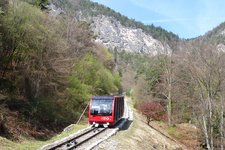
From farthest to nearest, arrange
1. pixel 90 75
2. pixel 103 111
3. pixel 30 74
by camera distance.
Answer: pixel 90 75 → pixel 30 74 → pixel 103 111

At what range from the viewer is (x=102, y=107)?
31016 millimetres

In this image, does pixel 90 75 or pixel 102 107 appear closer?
pixel 102 107

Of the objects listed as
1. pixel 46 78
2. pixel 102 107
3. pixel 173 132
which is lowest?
pixel 173 132

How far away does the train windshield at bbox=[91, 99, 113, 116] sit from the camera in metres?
31.0

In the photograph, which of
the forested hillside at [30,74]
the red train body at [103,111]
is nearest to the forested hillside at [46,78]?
the forested hillside at [30,74]

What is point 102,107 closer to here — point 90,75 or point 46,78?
point 46,78

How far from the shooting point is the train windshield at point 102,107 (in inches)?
1219

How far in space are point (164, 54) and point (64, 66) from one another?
22.4 meters

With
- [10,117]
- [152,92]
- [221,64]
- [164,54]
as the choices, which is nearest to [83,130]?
[10,117]

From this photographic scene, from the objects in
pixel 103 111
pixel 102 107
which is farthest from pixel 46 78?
pixel 103 111

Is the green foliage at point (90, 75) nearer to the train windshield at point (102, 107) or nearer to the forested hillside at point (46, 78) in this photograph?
the forested hillside at point (46, 78)

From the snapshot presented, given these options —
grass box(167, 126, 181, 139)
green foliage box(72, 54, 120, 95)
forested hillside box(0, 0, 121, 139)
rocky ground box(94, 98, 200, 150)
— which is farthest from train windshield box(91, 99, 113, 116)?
grass box(167, 126, 181, 139)

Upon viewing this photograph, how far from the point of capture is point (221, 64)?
3469 centimetres

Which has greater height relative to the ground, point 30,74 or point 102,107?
point 30,74
